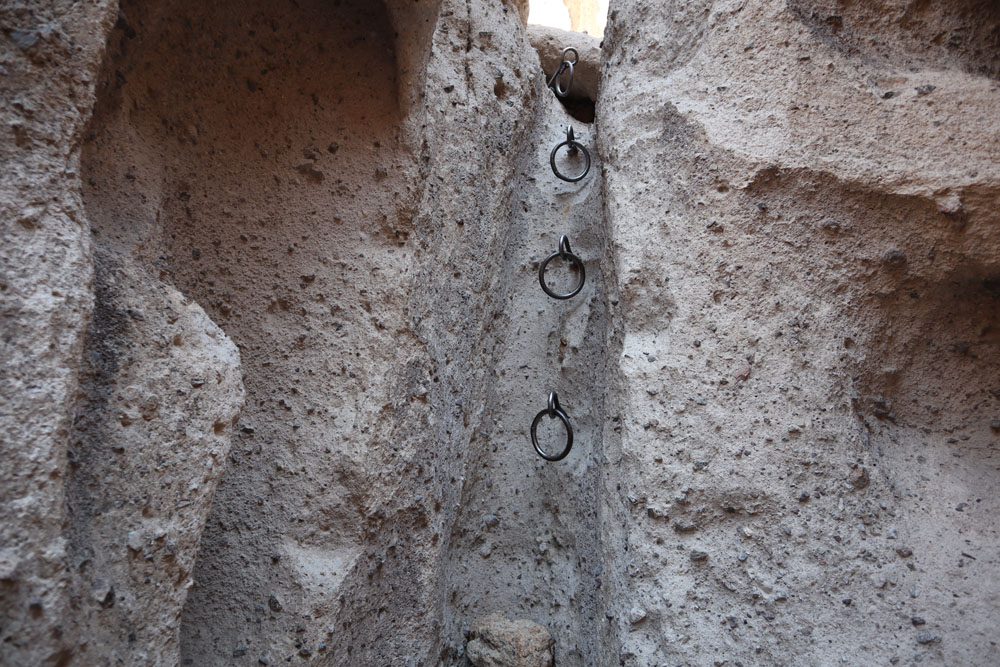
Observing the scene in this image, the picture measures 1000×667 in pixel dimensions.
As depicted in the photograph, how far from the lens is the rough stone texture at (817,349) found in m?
0.82

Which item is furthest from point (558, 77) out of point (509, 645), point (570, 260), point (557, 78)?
point (509, 645)

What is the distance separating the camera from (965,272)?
2.91 ft

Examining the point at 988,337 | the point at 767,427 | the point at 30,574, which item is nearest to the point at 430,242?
the point at 767,427

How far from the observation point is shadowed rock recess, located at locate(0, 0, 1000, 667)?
791 mm

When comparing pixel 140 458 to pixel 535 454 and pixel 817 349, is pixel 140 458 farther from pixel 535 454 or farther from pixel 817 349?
pixel 817 349

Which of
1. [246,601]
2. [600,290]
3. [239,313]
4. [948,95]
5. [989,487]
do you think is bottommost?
[246,601]

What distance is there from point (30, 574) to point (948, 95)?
100 cm

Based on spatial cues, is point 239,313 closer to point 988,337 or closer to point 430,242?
point 430,242

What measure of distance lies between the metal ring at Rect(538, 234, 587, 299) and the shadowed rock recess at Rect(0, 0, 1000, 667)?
54mm

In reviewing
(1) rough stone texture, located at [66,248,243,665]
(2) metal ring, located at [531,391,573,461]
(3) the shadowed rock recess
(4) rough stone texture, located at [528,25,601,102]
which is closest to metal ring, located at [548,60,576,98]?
(4) rough stone texture, located at [528,25,601,102]

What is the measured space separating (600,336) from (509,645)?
0.42 meters

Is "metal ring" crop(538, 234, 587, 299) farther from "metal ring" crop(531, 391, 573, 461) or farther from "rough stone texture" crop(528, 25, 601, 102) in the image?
"rough stone texture" crop(528, 25, 601, 102)

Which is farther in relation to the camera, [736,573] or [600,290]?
[600,290]

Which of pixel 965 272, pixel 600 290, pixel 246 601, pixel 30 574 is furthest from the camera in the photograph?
pixel 600 290
